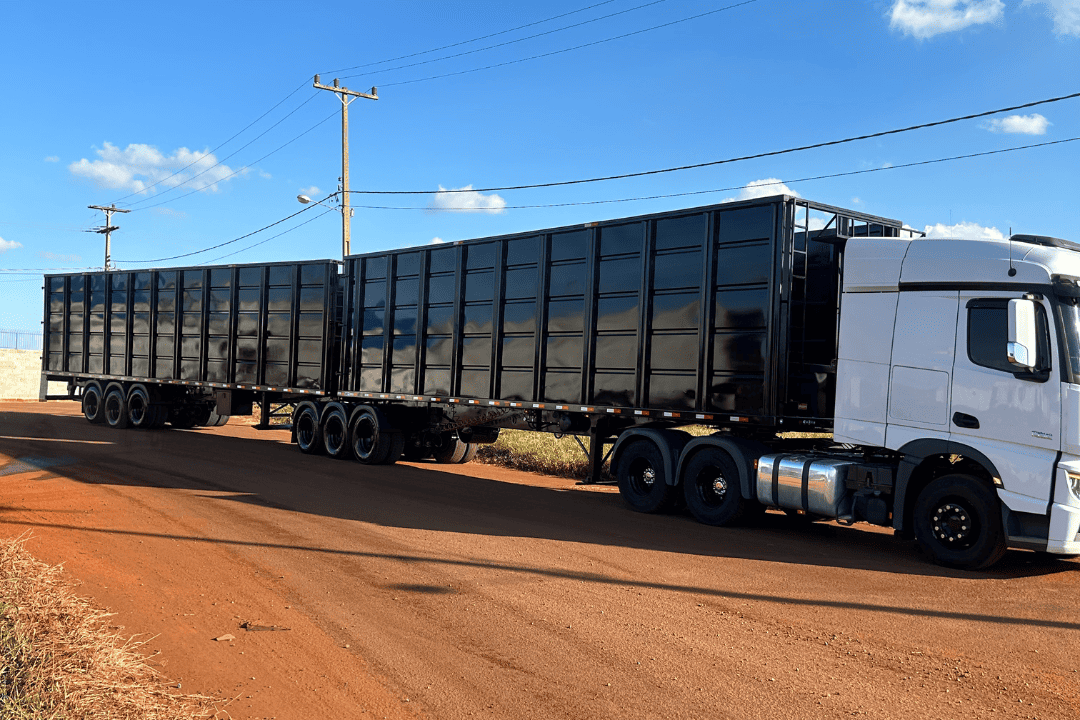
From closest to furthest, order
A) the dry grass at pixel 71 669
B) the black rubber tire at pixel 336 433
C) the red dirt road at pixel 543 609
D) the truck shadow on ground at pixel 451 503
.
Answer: the dry grass at pixel 71 669
the red dirt road at pixel 543 609
the truck shadow on ground at pixel 451 503
the black rubber tire at pixel 336 433

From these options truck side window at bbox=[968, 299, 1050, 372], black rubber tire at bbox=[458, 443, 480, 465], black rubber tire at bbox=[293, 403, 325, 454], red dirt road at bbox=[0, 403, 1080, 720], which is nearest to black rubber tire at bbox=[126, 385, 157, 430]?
black rubber tire at bbox=[293, 403, 325, 454]

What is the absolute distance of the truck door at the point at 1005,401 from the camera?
7512 millimetres

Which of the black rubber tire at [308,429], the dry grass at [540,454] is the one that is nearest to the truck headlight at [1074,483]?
the dry grass at [540,454]

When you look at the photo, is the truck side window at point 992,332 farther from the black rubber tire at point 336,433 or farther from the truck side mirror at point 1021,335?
the black rubber tire at point 336,433

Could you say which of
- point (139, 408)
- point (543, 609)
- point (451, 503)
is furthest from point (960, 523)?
point (139, 408)

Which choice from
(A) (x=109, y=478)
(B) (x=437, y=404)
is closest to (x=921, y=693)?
(B) (x=437, y=404)

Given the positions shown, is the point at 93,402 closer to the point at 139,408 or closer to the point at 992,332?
the point at 139,408

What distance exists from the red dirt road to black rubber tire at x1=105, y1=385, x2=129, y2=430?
37.0ft

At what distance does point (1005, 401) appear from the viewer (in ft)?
25.5

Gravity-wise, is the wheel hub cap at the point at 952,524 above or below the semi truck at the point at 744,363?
below

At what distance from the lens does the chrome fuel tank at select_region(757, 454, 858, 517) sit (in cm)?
897

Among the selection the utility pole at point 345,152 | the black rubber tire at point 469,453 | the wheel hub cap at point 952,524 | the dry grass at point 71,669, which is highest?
the utility pole at point 345,152

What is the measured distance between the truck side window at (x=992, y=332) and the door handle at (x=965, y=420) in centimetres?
52

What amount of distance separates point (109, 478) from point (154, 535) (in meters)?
4.66
